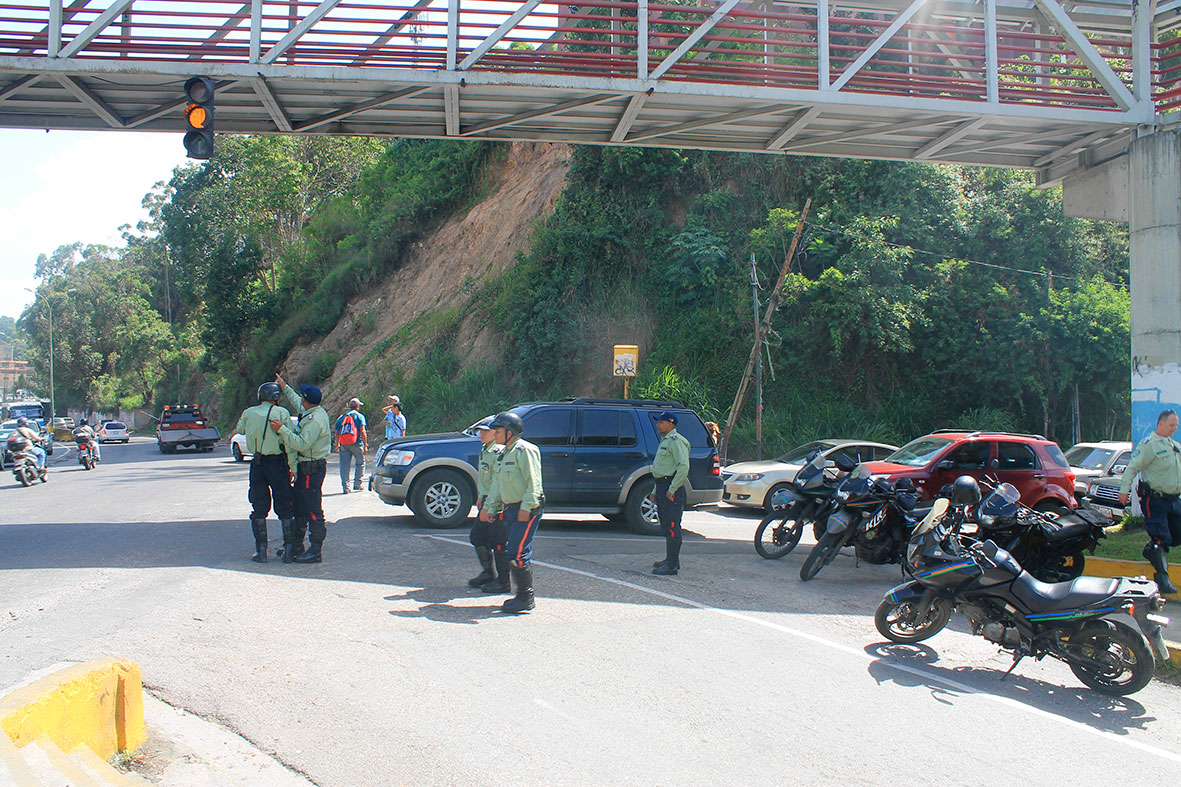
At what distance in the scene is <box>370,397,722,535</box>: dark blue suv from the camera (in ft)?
37.7

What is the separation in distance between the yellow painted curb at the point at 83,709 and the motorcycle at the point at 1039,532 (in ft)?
20.2

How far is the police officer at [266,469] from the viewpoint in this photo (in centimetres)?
888

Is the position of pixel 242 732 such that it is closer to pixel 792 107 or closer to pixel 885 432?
pixel 792 107

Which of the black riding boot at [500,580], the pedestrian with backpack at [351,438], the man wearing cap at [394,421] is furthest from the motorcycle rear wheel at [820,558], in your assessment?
the man wearing cap at [394,421]

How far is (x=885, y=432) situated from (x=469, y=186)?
22.6 meters

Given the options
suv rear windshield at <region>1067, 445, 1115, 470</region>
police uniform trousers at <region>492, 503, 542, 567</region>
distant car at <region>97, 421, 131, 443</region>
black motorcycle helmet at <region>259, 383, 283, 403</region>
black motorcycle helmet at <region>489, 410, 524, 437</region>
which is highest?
black motorcycle helmet at <region>259, 383, 283, 403</region>

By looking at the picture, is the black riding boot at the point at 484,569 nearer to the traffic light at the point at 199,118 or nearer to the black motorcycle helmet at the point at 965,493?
the black motorcycle helmet at the point at 965,493

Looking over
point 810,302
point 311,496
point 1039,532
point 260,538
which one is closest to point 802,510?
point 1039,532

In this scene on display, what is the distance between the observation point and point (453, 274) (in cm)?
3519

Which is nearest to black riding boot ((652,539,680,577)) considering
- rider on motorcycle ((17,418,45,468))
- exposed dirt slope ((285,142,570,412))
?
rider on motorcycle ((17,418,45,468))

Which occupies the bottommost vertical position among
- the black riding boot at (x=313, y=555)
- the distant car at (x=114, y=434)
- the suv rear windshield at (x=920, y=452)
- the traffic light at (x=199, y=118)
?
the distant car at (x=114, y=434)

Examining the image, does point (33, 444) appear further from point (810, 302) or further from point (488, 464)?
point (810, 302)

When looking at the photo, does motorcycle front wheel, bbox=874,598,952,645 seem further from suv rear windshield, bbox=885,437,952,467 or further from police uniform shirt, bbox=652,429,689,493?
suv rear windshield, bbox=885,437,952,467

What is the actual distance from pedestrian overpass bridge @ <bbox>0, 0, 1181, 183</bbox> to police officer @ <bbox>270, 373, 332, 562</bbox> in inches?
212
